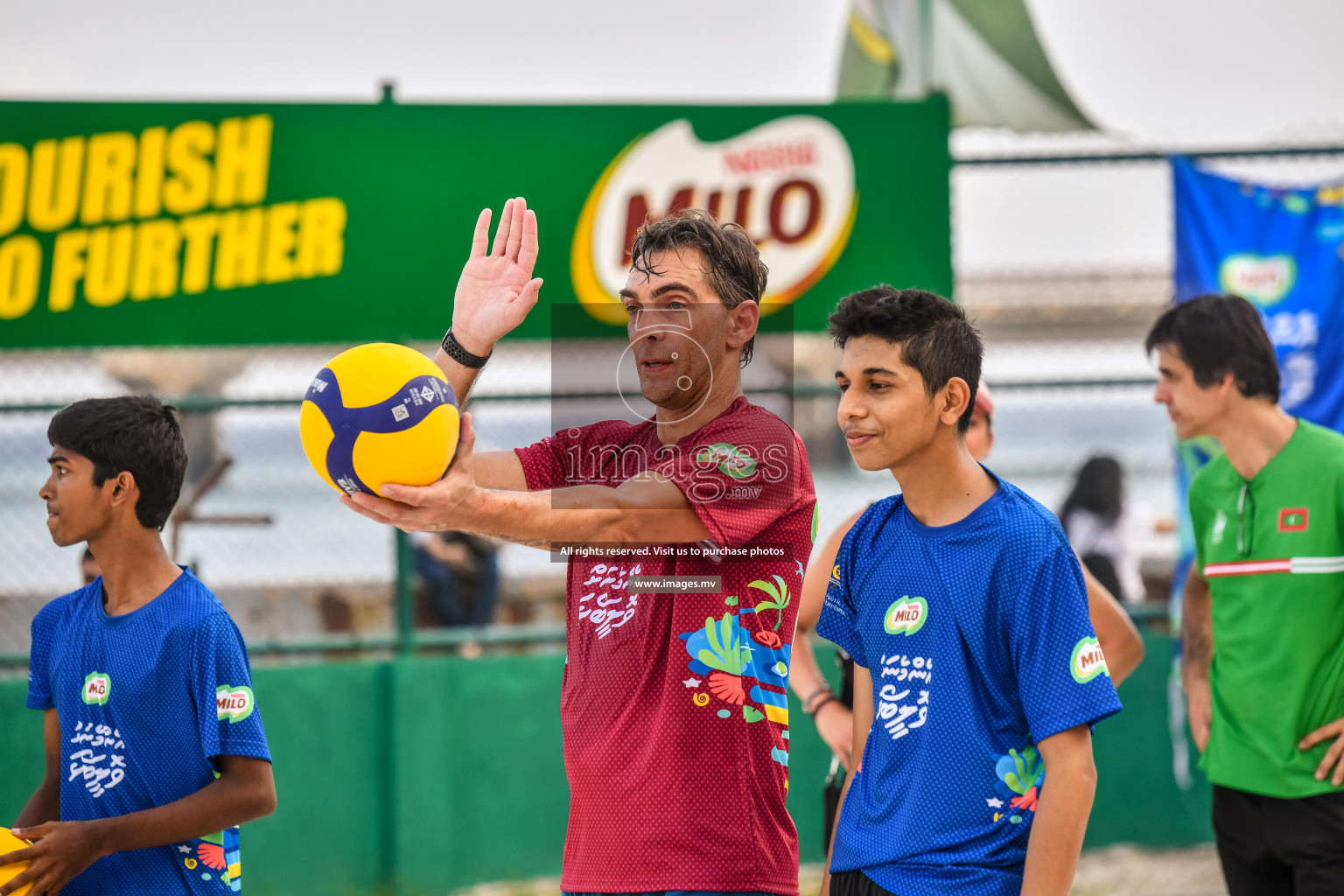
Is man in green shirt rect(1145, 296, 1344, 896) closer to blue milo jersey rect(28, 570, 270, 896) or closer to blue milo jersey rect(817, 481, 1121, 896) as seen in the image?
blue milo jersey rect(817, 481, 1121, 896)

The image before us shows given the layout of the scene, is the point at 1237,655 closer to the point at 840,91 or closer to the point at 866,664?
the point at 866,664

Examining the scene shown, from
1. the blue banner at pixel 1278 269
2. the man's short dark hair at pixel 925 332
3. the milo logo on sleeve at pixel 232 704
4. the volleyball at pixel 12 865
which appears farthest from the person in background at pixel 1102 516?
the volleyball at pixel 12 865

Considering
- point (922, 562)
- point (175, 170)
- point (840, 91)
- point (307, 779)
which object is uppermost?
point (840, 91)

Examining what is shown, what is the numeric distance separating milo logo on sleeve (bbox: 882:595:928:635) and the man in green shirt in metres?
1.94

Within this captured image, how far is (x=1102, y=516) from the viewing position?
24.1 feet

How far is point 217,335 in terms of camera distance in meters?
5.70

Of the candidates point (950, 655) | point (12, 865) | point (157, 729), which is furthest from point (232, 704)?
point (950, 655)

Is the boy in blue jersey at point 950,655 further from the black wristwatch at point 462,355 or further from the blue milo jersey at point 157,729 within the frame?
the blue milo jersey at point 157,729

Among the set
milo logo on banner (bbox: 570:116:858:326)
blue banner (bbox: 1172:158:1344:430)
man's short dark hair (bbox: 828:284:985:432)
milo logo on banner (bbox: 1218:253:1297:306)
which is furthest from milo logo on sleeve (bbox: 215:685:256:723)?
milo logo on banner (bbox: 1218:253:1297:306)

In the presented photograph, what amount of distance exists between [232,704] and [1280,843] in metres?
3.04

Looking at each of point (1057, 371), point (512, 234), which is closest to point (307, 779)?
point (512, 234)

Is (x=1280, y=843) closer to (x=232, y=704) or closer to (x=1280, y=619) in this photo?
(x=1280, y=619)

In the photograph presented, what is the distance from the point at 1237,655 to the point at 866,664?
1.93 metres

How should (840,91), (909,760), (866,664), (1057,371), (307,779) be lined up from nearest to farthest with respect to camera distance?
(909,760) → (866,664) → (307,779) → (1057,371) → (840,91)
